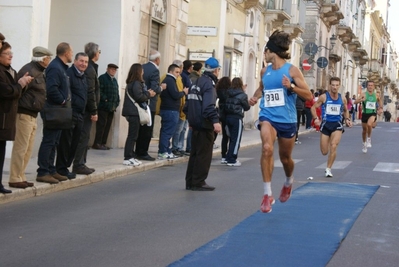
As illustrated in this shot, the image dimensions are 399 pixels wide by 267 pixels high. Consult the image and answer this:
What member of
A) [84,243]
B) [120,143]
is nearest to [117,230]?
[84,243]

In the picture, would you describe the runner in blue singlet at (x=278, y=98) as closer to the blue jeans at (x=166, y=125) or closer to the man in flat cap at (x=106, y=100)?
the blue jeans at (x=166, y=125)

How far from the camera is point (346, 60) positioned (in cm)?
7400

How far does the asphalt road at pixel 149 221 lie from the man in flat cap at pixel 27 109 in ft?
1.74

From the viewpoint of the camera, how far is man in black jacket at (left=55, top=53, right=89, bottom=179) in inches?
504

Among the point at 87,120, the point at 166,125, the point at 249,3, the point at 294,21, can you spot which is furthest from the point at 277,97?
the point at 294,21

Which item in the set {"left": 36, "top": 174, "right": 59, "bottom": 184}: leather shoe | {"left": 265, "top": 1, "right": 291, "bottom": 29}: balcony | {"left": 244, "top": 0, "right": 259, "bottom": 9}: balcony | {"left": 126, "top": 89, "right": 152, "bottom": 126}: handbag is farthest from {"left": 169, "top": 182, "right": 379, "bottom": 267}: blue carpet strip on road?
{"left": 265, "top": 1, "right": 291, "bottom": 29}: balcony

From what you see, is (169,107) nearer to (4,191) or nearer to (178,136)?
(178,136)

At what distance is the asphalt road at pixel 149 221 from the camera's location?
746 centimetres

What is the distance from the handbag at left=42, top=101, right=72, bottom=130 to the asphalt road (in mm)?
954

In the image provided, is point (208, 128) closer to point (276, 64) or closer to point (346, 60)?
point (276, 64)

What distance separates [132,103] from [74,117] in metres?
2.83

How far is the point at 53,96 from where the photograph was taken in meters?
12.1

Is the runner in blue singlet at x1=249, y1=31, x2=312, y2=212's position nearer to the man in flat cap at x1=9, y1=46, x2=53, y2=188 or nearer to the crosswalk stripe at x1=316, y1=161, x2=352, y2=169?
the man in flat cap at x1=9, y1=46, x2=53, y2=188

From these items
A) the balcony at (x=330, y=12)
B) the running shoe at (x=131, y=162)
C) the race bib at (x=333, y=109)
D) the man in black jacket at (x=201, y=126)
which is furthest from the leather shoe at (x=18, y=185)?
the balcony at (x=330, y=12)
